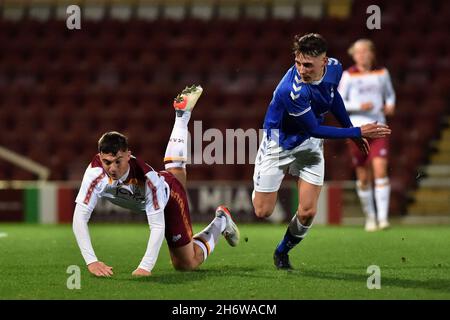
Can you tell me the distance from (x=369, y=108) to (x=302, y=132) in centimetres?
327

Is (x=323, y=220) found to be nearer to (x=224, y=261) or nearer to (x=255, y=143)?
Result: (x=255, y=143)

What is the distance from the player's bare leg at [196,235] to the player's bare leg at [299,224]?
477 millimetres

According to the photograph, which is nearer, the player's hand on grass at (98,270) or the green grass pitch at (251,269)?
the green grass pitch at (251,269)

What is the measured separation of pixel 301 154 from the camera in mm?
5520

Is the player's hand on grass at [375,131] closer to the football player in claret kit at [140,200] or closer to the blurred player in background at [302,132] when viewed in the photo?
the blurred player in background at [302,132]

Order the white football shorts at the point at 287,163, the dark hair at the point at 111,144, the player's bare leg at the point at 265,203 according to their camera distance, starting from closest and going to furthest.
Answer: the dark hair at the point at 111,144 < the white football shorts at the point at 287,163 < the player's bare leg at the point at 265,203

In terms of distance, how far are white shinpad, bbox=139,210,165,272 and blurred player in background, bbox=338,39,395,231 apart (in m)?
3.94

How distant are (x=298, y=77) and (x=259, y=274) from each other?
1.19 m

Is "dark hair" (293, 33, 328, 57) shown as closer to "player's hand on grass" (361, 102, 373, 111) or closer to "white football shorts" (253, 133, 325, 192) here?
"white football shorts" (253, 133, 325, 192)

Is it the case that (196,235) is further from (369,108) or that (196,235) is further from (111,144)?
(369,108)

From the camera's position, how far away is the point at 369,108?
8.55m

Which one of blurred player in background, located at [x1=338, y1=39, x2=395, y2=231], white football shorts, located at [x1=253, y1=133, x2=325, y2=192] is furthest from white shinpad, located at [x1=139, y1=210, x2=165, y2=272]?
blurred player in background, located at [x1=338, y1=39, x2=395, y2=231]

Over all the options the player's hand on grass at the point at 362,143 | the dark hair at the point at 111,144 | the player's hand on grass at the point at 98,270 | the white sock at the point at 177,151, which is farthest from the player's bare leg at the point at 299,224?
the dark hair at the point at 111,144

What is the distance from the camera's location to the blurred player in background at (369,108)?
8.51 meters
